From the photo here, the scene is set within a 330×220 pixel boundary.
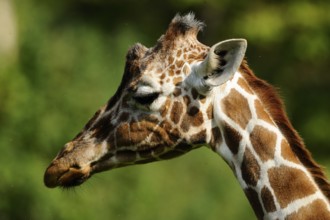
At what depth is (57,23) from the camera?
26.1 meters

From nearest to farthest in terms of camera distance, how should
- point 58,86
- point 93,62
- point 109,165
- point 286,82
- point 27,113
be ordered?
point 109,165 < point 27,113 < point 58,86 < point 93,62 < point 286,82

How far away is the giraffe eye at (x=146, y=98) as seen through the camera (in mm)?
7129

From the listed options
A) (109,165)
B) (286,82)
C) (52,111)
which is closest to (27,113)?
(52,111)

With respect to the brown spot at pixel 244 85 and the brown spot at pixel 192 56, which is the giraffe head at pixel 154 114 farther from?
the brown spot at pixel 244 85

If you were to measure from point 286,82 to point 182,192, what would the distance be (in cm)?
804

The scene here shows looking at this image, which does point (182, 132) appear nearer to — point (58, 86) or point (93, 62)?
point (58, 86)

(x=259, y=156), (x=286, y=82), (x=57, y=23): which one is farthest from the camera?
(x=57, y=23)

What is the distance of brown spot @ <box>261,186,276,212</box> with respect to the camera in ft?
22.2

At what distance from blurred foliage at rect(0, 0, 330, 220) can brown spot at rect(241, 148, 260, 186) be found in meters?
3.13

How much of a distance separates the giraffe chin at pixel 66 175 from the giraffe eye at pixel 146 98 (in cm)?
60

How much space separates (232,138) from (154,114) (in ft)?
1.94

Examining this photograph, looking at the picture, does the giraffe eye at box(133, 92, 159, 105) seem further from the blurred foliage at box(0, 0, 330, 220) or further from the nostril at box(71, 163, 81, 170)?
the blurred foliage at box(0, 0, 330, 220)

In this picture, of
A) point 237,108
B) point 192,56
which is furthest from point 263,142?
point 192,56

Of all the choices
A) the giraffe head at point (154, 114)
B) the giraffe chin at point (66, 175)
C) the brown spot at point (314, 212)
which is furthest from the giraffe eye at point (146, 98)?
the brown spot at point (314, 212)
